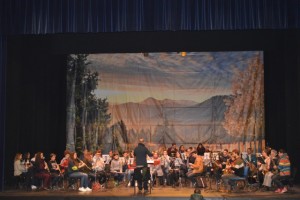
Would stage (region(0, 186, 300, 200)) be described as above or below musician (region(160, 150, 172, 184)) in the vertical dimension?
below

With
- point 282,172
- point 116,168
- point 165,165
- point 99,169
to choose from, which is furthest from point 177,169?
point 282,172

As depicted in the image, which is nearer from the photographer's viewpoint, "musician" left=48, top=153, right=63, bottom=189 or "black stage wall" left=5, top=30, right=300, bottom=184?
"musician" left=48, top=153, right=63, bottom=189

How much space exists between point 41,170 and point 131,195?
8.90ft

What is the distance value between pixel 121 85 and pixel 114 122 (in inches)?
55.9

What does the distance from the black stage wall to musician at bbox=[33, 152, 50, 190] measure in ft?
5.37

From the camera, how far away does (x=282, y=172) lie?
12273mm

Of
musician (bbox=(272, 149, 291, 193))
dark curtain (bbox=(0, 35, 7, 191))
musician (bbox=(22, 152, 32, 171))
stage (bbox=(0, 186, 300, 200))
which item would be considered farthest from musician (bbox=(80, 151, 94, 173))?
musician (bbox=(272, 149, 291, 193))

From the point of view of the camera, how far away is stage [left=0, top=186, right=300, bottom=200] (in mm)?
11727

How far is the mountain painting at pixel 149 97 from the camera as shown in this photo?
18328 mm

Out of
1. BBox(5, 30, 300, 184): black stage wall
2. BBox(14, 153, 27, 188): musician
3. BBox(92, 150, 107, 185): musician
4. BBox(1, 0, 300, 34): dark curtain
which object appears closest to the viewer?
BBox(1, 0, 300, 34): dark curtain

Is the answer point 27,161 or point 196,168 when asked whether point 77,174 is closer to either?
point 27,161

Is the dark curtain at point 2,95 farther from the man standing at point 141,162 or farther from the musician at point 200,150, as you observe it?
the musician at point 200,150

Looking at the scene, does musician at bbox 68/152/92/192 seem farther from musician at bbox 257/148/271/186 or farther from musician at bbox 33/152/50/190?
musician at bbox 257/148/271/186

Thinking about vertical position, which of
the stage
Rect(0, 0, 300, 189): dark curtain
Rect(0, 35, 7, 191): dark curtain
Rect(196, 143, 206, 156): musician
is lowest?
the stage
